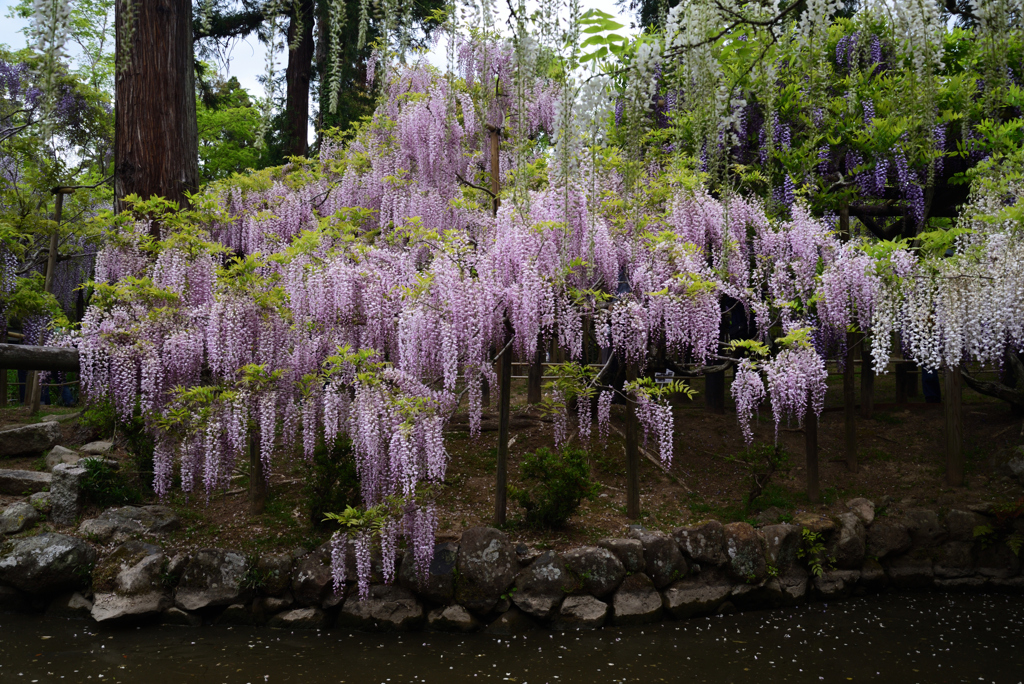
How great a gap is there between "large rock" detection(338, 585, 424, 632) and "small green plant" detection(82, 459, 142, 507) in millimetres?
2770

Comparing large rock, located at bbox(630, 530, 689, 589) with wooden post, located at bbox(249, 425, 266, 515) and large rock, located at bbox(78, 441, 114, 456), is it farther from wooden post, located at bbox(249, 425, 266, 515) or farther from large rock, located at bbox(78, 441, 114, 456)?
large rock, located at bbox(78, 441, 114, 456)

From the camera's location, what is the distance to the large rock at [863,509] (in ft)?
22.9

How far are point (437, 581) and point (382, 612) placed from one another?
508 mm

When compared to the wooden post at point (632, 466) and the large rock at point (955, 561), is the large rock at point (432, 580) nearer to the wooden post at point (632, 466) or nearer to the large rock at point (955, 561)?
the wooden post at point (632, 466)

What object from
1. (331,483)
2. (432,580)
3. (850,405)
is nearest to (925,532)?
(850,405)

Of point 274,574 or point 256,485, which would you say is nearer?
point 274,574

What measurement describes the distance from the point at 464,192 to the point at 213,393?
3.68 metres

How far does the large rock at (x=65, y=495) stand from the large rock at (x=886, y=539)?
7810 millimetres

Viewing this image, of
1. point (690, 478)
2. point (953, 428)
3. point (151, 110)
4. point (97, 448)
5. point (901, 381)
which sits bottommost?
point (690, 478)

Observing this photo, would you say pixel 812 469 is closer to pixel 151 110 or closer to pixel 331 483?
pixel 331 483

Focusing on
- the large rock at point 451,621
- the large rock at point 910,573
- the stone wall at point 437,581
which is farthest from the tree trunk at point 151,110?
the large rock at point 910,573

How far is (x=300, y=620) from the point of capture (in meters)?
5.68

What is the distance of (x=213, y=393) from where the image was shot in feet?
18.8

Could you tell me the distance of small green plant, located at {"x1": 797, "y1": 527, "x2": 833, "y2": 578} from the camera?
6.52 metres
